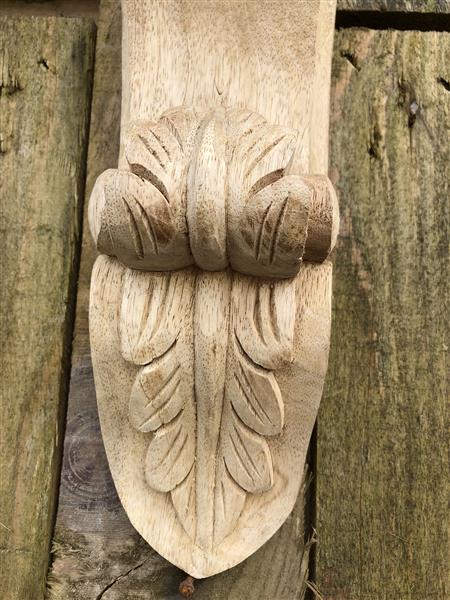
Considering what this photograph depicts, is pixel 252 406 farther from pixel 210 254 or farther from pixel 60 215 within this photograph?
pixel 60 215

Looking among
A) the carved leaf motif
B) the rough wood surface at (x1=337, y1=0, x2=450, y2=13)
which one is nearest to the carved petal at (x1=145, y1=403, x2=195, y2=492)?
the carved leaf motif

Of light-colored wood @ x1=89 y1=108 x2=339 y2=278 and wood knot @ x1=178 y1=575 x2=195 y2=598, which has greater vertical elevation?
light-colored wood @ x1=89 y1=108 x2=339 y2=278

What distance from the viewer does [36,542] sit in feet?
2.45

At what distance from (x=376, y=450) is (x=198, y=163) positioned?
38 centimetres

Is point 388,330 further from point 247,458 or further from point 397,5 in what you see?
point 397,5

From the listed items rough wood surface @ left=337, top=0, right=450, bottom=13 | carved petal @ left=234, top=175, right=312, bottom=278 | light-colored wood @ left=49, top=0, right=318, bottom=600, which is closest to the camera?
carved petal @ left=234, top=175, right=312, bottom=278

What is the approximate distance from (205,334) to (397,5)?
1.66 feet

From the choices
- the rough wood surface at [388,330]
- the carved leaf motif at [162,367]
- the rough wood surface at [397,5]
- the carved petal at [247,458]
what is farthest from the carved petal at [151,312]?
the rough wood surface at [397,5]

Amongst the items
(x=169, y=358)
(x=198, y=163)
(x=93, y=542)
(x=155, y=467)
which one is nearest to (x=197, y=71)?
(x=198, y=163)

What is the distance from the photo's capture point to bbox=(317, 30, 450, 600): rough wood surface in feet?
2.43

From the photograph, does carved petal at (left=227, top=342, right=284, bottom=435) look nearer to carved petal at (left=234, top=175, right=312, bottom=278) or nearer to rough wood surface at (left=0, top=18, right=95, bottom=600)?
carved petal at (left=234, top=175, right=312, bottom=278)

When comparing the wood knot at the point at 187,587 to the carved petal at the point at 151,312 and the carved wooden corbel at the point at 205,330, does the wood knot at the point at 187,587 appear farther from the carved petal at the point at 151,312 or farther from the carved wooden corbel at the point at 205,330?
the carved petal at the point at 151,312

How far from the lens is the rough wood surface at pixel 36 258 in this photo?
2.48 ft

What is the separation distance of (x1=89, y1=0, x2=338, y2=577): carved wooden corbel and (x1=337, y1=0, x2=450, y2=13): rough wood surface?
0.23 metres
